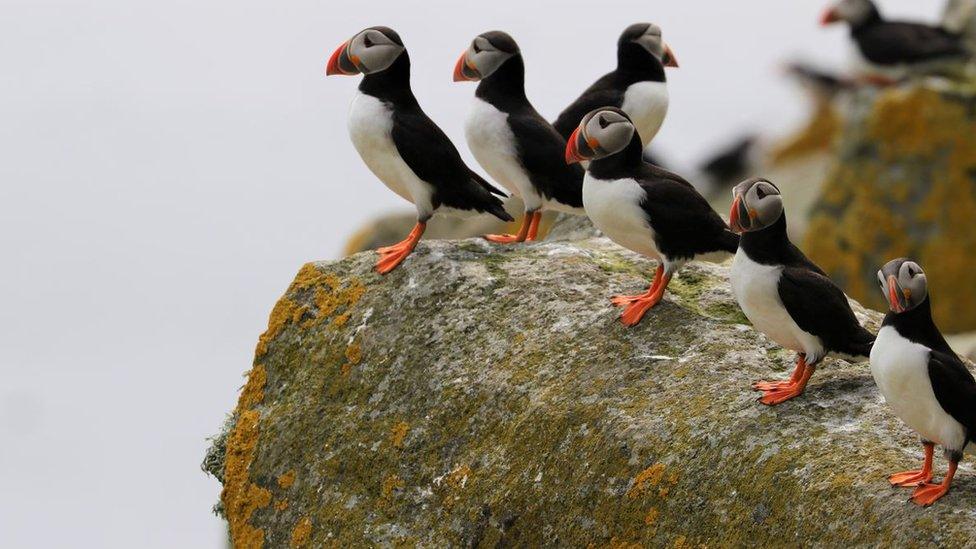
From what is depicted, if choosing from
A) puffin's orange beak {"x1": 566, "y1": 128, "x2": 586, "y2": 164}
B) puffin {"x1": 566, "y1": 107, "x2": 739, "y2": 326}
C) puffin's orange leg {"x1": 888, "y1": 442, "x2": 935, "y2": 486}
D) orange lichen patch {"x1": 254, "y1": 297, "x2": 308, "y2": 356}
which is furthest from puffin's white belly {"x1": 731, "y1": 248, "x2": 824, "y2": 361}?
orange lichen patch {"x1": 254, "y1": 297, "x2": 308, "y2": 356}

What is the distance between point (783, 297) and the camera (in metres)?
7.47

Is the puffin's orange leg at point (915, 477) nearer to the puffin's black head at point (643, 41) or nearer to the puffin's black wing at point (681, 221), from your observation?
the puffin's black wing at point (681, 221)

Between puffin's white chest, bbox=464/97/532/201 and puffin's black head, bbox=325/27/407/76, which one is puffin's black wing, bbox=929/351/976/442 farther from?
puffin's black head, bbox=325/27/407/76

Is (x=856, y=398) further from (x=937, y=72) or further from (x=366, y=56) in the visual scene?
(x=937, y=72)

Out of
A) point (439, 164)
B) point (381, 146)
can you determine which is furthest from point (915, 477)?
point (381, 146)

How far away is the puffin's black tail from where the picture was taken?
27.8 ft

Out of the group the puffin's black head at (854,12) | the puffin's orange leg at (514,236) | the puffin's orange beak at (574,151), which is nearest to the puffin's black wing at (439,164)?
the puffin's orange leg at (514,236)

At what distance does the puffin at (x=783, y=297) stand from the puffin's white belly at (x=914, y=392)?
1.92 feet

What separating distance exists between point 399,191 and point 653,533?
3243 millimetres

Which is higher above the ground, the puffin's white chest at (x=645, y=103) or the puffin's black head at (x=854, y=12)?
the puffin's white chest at (x=645, y=103)

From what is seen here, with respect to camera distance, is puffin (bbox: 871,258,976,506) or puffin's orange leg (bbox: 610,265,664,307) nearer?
puffin (bbox: 871,258,976,506)

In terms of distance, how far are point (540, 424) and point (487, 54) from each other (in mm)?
2880

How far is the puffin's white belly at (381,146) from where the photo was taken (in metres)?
9.25

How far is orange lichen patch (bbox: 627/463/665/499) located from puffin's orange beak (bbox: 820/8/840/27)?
15.0 metres
